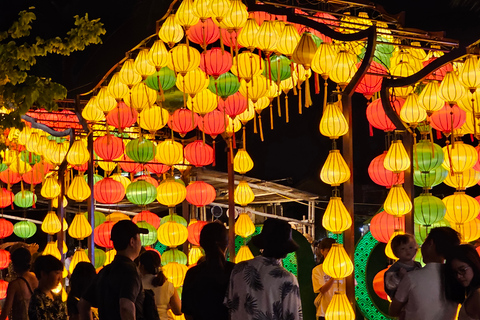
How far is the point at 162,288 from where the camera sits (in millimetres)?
6727

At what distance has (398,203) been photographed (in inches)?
291

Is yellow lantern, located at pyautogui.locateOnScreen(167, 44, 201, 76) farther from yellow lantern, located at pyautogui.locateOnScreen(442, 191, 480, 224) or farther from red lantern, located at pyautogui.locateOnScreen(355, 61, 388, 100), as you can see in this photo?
yellow lantern, located at pyautogui.locateOnScreen(442, 191, 480, 224)

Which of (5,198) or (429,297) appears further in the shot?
(5,198)

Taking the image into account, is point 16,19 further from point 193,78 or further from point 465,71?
point 465,71

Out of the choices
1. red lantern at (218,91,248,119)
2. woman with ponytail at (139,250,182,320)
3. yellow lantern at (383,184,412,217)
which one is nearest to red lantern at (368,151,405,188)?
yellow lantern at (383,184,412,217)

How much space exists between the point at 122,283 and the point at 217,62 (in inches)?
177

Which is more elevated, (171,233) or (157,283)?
(171,233)

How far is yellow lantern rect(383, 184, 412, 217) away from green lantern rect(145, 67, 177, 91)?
3.24 metres

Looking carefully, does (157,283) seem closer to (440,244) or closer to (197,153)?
(440,244)

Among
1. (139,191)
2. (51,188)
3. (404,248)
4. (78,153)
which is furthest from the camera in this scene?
(51,188)

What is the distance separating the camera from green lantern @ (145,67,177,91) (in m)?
9.12

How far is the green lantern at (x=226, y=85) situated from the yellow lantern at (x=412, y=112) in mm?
2039

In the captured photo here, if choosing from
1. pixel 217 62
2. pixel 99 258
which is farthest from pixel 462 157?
pixel 99 258

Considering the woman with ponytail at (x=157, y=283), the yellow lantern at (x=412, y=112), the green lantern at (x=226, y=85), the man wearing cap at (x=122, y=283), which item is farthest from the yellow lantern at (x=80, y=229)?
the man wearing cap at (x=122, y=283)
